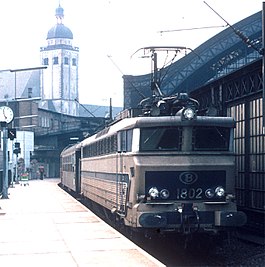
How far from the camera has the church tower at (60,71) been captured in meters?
153

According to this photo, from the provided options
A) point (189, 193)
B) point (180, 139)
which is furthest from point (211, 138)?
point (189, 193)

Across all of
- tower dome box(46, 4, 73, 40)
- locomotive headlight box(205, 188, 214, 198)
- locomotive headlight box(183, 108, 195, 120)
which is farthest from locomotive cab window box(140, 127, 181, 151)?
tower dome box(46, 4, 73, 40)

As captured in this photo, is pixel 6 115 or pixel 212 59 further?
pixel 212 59

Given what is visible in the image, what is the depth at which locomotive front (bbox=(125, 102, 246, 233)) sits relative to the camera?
13.0m

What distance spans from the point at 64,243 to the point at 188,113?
12.3ft

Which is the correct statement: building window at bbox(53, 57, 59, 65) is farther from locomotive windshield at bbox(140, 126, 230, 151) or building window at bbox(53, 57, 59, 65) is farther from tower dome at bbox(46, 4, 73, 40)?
locomotive windshield at bbox(140, 126, 230, 151)

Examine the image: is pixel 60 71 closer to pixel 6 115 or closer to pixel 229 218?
pixel 6 115

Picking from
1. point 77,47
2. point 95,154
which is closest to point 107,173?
point 95,154

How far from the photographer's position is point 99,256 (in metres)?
11.6

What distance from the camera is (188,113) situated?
13.6 m

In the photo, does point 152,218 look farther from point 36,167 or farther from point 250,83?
point 36,167

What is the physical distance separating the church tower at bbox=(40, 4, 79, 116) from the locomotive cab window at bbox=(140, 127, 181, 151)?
457 ft

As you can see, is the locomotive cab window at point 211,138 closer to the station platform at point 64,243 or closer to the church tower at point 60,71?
the station platform at point 64,243

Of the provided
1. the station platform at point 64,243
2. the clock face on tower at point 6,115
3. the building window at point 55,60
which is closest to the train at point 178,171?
the station platform at point 64,243
